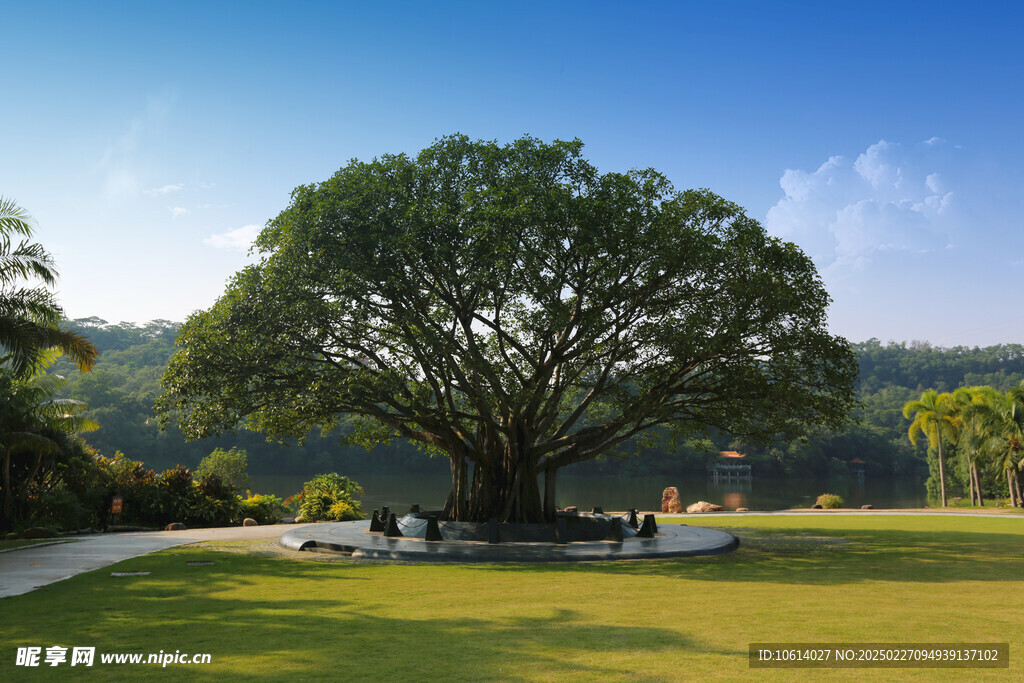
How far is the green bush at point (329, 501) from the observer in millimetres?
26531

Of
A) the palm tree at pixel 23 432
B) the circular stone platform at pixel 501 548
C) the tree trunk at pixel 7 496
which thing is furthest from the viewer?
the tree trunk at pixel 7 496

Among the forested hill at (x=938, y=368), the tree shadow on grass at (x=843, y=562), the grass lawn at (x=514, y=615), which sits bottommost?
the tree shadow on grass at (x=843, y=562)

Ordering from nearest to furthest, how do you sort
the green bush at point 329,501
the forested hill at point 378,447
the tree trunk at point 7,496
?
1. the tree trunk at point 7,496
2. the green bush at point 329,501
3. the forested hill at point 378,447

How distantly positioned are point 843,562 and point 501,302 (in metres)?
9.87

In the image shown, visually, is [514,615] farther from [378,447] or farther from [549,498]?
[378,447]

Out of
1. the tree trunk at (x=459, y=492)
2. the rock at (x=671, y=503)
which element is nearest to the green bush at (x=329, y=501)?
the tree trunk at (x=459, y=492)

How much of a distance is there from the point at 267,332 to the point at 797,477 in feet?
286

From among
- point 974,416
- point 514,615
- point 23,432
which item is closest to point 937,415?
point 974,416

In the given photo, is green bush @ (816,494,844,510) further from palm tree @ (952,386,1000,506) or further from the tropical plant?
palm tree @ (952,386,1000,506)

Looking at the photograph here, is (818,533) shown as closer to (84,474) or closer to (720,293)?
(720,293)

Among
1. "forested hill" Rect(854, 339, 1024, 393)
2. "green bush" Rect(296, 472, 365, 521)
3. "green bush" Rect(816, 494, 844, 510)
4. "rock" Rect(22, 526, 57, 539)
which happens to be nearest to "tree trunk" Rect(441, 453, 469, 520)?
"green bush" Rect(296, 472, 365, 521)

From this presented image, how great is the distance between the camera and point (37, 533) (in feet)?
62.1

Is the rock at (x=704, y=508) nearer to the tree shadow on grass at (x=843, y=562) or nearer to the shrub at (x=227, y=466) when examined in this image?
the tree shadow on grass at (x=843, y=562)

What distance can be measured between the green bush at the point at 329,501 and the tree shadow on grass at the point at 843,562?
550 inches
